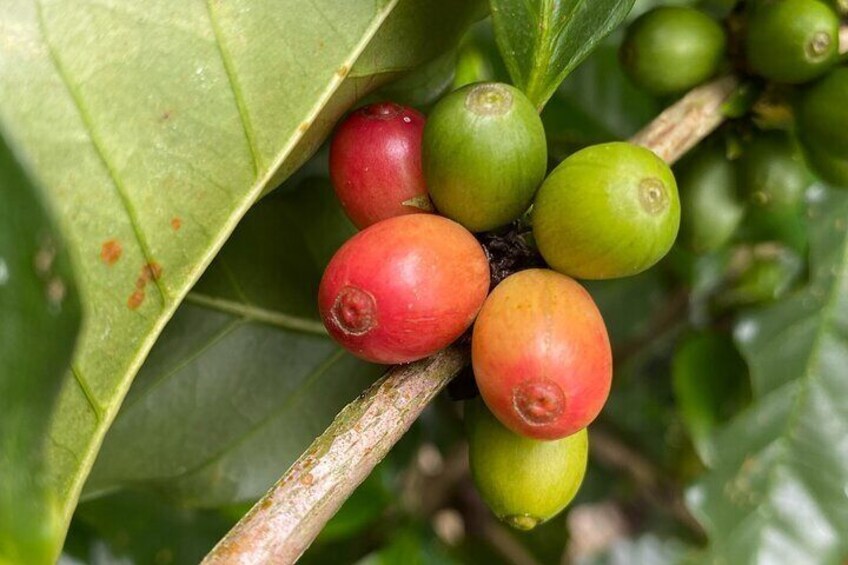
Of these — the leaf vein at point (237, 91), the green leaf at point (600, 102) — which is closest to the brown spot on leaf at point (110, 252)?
the leaf vein at point (237, 91)

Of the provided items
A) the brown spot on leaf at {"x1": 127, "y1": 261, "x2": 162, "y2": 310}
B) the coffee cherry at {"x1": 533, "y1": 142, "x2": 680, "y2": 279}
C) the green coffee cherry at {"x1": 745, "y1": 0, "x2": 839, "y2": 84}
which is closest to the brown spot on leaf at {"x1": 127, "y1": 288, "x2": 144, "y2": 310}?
the brown spot on leaf at {"x1": 127, "y1": 261, "x2": 162, "y2": 310}

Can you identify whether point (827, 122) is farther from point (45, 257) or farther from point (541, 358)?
point (45, 257)

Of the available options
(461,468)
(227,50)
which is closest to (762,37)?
(227,50)

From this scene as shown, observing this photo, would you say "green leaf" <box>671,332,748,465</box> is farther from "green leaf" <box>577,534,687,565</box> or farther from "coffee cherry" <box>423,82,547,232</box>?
"coffee cherry" <box>423,82,547,232</box>

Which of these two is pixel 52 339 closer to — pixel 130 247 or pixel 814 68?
pixel 130 247

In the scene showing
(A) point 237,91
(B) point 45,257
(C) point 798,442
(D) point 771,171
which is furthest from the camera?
(C) point 798,442

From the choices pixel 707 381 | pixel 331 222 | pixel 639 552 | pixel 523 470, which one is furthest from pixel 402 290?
pixel 639 552
